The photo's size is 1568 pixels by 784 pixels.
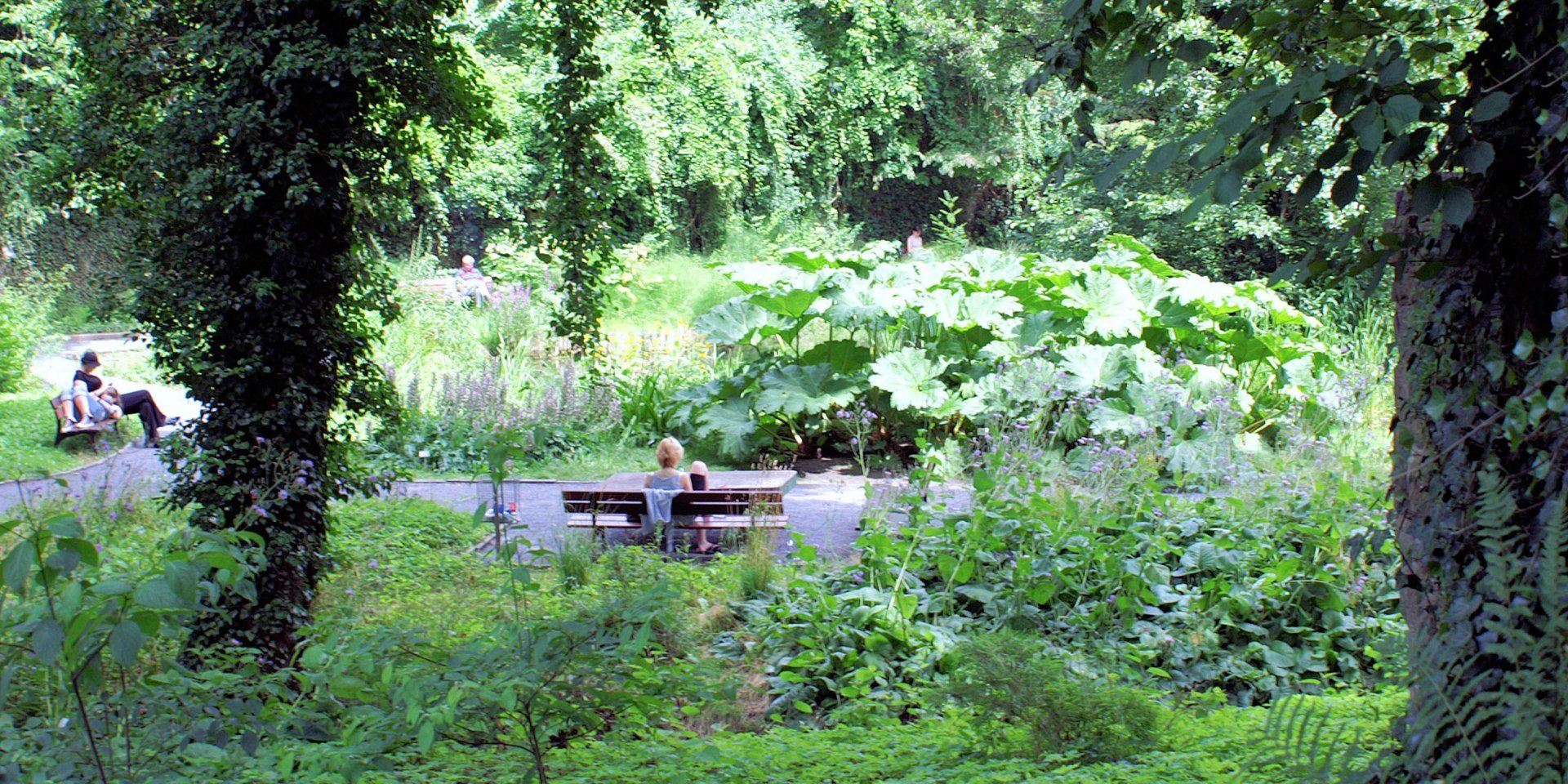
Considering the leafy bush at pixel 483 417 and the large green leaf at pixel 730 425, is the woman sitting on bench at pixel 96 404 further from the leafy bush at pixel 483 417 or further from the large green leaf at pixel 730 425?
the large green leaf at pixel 730 425

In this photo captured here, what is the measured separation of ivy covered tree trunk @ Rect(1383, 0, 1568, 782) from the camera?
1.93 meters

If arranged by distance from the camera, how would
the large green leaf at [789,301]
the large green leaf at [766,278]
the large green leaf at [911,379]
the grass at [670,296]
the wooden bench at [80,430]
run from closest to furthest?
the large green leaf at [911,379] → the large green leaf at [789,301] → the large green leaf at [766,278] → the wooden bench at [80,430] → the grass at [670,296]

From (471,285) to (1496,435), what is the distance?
52.3 feet

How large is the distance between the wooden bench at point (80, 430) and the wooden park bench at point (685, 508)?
6045mm

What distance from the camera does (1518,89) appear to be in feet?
6.88

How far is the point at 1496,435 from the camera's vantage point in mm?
2141

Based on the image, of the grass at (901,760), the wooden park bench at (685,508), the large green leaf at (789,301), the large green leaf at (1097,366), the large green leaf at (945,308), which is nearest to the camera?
the grass at (901,760)

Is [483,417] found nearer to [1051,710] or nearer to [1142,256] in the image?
[1142,256]

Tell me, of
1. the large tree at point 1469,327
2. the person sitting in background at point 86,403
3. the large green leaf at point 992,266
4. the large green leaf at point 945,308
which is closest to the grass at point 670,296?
the large green leaf at point 992,266

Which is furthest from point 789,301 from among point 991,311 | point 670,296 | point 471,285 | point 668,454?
point 670,296

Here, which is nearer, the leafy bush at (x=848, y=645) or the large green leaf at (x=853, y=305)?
the leafy bush at (x=848, y=645)

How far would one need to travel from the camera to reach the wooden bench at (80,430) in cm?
1069

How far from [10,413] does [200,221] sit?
9143 mm

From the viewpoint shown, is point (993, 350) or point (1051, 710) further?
point (993, 350)
